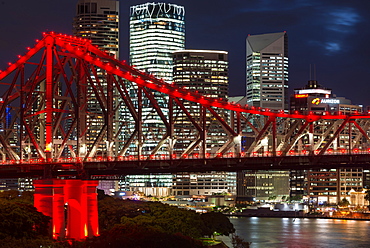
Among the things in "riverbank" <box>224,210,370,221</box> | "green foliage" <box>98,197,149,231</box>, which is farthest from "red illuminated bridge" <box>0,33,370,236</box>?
"riverbank" <box>224,210,370,221</box>

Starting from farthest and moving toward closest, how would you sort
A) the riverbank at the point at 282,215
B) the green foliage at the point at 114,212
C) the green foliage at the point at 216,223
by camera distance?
the riverbank at the point at 282,215 < the green foliage at the point at 216,223 < the green foliage at the point at 114,212

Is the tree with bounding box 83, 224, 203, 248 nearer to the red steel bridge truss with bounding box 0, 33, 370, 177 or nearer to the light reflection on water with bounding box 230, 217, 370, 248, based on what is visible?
the red steel bridge truss with bounding box 0, 33, 370, 177

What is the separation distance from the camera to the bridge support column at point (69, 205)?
70000 millimetres

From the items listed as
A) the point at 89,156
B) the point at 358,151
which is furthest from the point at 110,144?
the point at 358,151

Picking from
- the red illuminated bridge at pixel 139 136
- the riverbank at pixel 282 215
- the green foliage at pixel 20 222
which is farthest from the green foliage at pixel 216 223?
the riverbank at pixel 282 215

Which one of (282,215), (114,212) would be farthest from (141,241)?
(282,215)

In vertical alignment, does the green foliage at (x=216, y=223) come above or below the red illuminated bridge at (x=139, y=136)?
below

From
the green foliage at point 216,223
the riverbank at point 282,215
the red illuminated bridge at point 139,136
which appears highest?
the red illuminated bridge at point 139,136

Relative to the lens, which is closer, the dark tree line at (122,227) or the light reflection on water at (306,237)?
the dark tree line at (122,227)

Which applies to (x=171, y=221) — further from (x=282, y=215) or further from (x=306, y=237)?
(x=282, y=215)

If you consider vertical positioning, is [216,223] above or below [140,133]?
below

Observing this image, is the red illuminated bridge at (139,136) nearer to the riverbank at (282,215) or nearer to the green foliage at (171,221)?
the green foliage at (171,221)

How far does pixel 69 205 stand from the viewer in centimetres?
7194

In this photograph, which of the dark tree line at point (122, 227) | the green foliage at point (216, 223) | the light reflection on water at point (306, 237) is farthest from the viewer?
the light reflection on water at point (306, 237)
